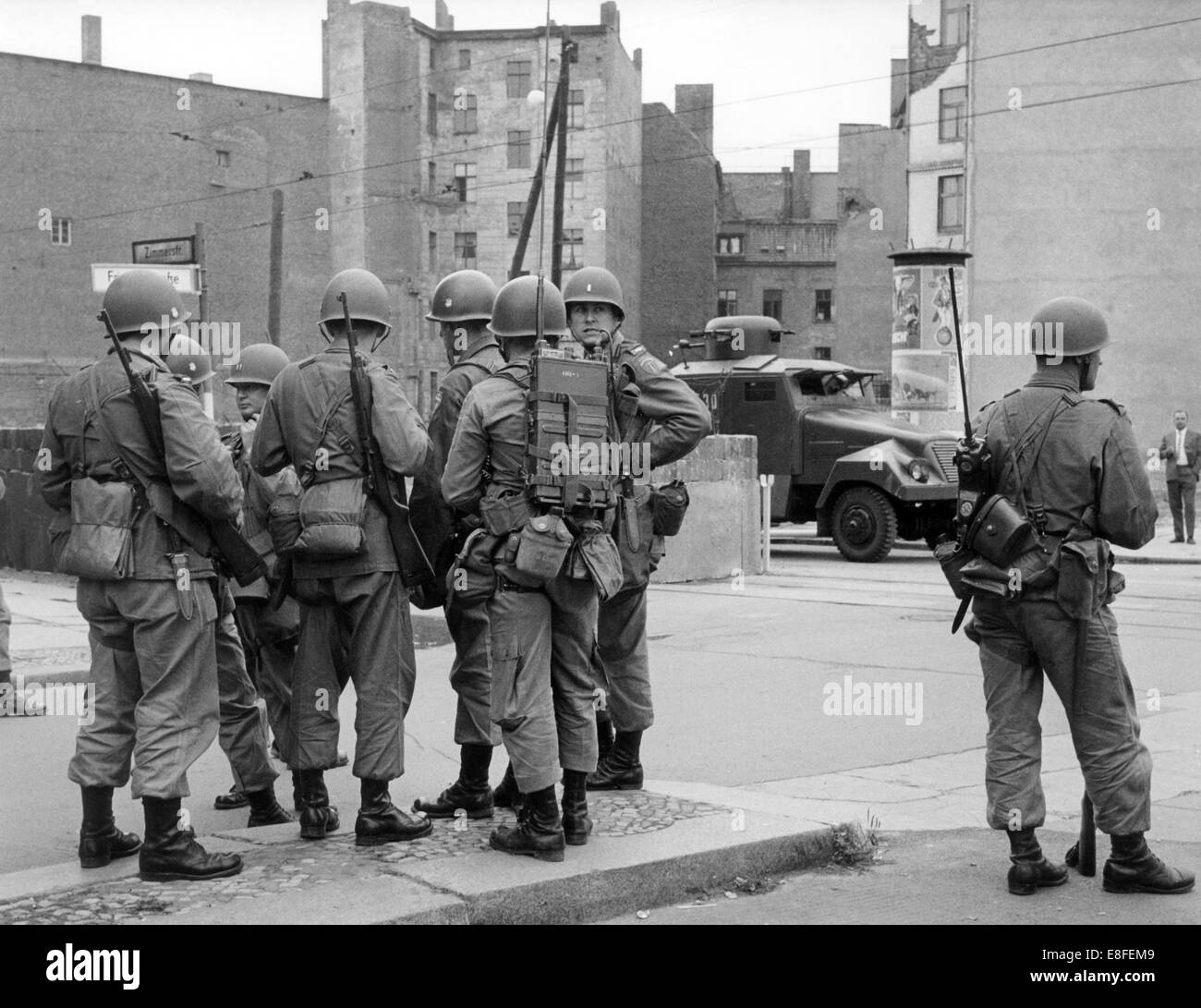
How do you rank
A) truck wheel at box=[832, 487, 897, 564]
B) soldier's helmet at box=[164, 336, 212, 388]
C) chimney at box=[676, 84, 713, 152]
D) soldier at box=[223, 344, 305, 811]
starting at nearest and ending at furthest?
soldier at box=[223, 344, 305, 811]
soldier's helmet at box=[164, 336, 212, 388]
truck wheel at box=[832, 487, 897, 564]
chimney at box=[676, 84, 713, 152]

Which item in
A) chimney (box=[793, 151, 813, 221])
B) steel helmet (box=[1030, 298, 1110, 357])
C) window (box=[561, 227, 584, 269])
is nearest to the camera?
steel helmet (box=[1030, 298, 1110, 357])

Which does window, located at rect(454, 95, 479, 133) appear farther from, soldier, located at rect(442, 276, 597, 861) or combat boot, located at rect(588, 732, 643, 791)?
soldier, located at rect(442, 276, 597, 861)

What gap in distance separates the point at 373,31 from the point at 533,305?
59.5 metres

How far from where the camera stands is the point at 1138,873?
5.21 meters

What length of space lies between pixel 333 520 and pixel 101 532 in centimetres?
75

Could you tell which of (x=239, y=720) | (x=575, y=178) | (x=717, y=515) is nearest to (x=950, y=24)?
(x=575, y=178)

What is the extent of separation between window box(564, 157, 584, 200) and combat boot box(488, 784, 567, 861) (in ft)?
193

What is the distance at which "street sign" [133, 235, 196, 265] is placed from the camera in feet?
47.2

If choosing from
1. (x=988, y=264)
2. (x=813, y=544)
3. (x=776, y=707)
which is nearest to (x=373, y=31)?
(x=988, y=264)

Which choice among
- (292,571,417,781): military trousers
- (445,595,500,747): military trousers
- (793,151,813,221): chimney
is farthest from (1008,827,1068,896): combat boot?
(793,151,813,221): chimney

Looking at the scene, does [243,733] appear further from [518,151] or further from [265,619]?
[518,151]

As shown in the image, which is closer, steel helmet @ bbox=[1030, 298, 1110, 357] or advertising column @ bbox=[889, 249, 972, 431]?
steel helmet @ bbox=[1030, 298, 1110, 357]

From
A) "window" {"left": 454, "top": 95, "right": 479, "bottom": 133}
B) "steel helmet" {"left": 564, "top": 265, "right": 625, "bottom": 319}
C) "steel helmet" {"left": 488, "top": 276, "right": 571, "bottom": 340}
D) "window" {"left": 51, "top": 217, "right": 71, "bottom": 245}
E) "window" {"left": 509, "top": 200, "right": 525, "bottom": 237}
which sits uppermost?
"window" {"left": 454, "top": 95, "right": 479, "bottom": 133}

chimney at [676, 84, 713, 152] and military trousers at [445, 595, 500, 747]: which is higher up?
chimney at [676, 84, 713, 152]
